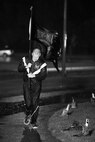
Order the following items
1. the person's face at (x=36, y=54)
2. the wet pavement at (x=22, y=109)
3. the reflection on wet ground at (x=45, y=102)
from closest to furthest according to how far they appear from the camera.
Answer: the wet pavement at (x=22, y=109)
the person's face at (x=36, y=54)
the reflection on wet ground at (x=45, y=102)

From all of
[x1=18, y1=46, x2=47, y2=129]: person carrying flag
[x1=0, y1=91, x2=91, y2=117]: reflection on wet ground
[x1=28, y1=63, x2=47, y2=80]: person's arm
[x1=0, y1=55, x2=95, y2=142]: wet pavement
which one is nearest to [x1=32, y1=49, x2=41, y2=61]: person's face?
[x1=18, y1=46, x2=47, y2=129]: person carrying flag

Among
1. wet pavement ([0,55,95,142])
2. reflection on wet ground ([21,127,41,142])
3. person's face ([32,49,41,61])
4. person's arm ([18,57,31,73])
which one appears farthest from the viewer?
person's arm ([18,57,31,73])

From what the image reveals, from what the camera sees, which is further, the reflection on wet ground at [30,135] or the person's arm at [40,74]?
the person's arm at [40,74]

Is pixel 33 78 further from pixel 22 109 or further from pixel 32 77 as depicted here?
pixel 22 109

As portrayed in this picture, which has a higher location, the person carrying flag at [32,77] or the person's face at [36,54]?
the person's face at [36,54]

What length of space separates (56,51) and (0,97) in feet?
15.7

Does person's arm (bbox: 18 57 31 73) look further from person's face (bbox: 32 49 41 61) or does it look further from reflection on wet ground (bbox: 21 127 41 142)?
reflection on wet ground (bbox: 21 127 41 142)

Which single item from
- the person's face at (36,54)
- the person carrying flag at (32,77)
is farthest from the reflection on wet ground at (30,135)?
the person's face at (36,54)

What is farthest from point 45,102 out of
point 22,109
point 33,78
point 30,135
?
point 30,135

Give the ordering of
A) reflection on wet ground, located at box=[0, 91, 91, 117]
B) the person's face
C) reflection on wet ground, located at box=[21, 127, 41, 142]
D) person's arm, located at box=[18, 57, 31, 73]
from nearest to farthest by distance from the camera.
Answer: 1. reflection on wet ground, located at box=[21, 127, 41, 142]
2. the person's face
3. person's arm, located at box=[18, 57, 31, 73]
4. reflection on wet ground, located at box=[0, 91, 91, 117]

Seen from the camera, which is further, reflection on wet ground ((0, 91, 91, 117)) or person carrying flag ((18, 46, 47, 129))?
reflection on wet ground ((0, 91, 91, 117))

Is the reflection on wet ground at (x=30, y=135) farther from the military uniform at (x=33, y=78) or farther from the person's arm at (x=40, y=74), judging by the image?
the person's arm at (x=40, y=74)

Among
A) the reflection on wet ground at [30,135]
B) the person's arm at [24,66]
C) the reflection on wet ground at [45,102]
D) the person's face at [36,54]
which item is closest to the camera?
the reflection on wet ground at [30,135]

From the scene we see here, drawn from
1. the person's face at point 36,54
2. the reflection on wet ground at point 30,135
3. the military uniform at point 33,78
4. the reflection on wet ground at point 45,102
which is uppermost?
the person's face at point 36,54
